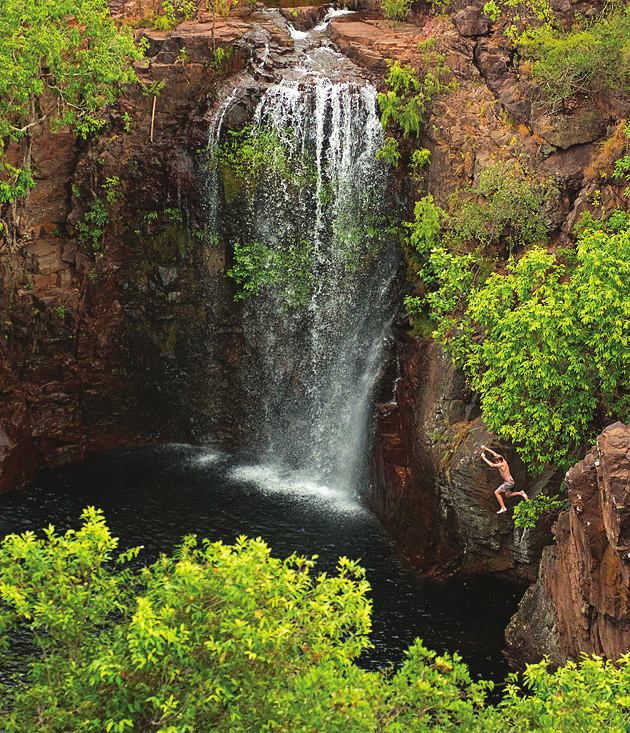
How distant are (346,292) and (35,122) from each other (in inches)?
455

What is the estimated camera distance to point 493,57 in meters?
27.7

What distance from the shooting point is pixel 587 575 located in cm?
1758

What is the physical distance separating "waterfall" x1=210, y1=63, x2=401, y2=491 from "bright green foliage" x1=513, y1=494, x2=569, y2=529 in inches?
325

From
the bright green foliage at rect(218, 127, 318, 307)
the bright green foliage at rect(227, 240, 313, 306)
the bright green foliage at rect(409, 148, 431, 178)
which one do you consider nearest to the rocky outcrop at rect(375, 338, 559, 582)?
the bright green foliage at rect(227, 240, 313, 306)

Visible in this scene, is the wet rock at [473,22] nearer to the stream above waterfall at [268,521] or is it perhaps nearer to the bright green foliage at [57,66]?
the bright green foliage at [57,66]

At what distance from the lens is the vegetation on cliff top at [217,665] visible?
9.52m

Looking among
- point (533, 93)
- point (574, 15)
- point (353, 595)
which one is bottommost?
point (353, 595)

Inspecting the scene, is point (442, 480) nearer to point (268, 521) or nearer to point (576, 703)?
point (268, 521)

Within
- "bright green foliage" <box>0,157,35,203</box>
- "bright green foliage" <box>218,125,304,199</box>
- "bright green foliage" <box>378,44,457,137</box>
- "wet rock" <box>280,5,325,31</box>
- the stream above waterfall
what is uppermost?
"wet rock" <box>280,5,325,31</box>

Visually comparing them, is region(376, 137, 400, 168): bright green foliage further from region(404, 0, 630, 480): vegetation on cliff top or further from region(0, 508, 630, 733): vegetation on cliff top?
region(0, 508, 630, 733): vegetation on cliff top

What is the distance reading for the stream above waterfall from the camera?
20.7m

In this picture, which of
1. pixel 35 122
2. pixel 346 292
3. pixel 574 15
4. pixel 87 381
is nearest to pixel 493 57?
pixel 574 15

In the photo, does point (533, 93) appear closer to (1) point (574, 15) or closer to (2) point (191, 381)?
(1) point (574, 15)

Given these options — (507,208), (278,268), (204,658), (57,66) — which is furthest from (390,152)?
(204,658)
